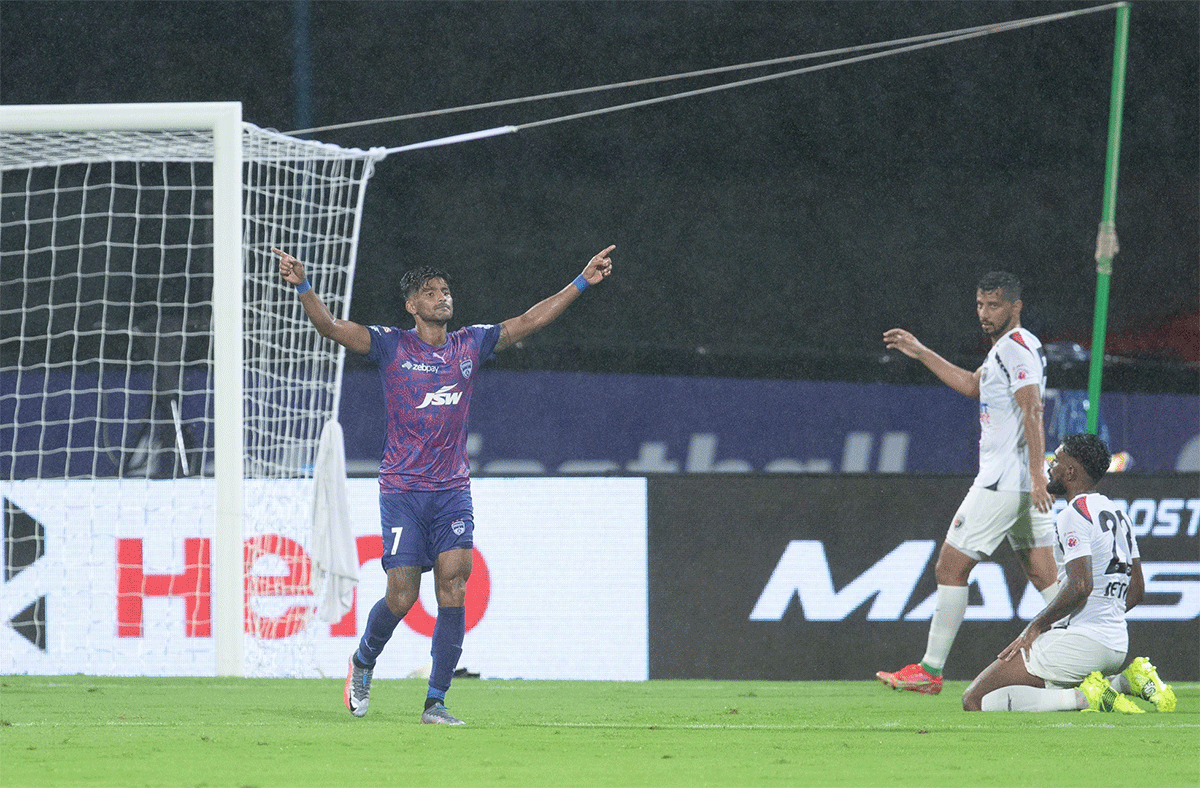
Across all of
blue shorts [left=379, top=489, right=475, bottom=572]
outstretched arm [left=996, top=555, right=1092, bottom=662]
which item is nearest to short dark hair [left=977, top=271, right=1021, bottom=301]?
outstretched arm [left=996, top=555, right=1092, bottom=662]

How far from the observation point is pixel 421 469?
511 centimetres

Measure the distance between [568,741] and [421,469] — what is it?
1.13m

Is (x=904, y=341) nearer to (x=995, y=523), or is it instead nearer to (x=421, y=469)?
(x=995, y=523)

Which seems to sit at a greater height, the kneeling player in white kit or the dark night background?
the dark night background

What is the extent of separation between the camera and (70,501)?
7.69m

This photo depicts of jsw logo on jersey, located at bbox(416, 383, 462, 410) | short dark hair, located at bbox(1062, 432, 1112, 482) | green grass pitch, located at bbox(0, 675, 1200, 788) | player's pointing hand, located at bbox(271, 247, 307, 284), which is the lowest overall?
green grass pitch, located at bbox(0, 675, 1200, 788)

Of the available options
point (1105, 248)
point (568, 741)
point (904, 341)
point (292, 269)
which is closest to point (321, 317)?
point (292, 269)

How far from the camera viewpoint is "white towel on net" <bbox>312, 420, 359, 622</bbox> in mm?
6887

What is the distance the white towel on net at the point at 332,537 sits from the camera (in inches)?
271

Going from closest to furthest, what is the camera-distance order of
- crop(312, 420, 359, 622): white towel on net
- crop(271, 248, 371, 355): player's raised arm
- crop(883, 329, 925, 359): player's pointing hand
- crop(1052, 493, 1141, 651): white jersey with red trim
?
crop(271, 248, 371, 355): player's raised arm < crop(1052, 493, 1141, 651): white jersey with red trim < crop(883, 329, 925, 359): player's pointing hand < crop(312, 420, 359, 622): white towel on net

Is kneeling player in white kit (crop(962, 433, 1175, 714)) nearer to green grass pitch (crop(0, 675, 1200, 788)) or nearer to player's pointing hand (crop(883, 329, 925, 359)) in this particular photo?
green grass pitch (crop(0, 675, 1200, 788))

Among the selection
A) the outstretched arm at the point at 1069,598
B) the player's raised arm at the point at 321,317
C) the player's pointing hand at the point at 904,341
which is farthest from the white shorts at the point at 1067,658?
the player's raised arm at the point at 321,317

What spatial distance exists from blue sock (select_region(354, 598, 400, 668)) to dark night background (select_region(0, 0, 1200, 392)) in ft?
32.0

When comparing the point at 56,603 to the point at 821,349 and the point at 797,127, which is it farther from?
the point at 797,127
